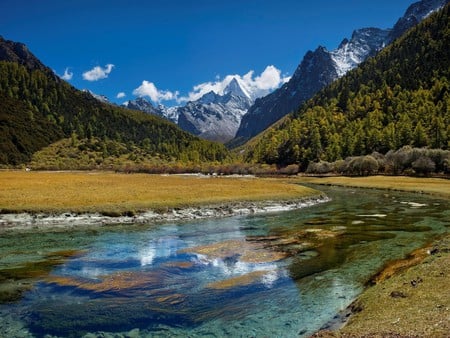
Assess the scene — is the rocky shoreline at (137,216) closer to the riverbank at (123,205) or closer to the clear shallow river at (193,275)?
the riverbank at (123,205)

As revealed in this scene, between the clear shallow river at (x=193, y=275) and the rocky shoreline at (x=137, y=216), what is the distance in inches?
151

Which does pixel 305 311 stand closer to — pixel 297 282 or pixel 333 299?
pixel 333 299

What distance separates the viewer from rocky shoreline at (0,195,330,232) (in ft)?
141

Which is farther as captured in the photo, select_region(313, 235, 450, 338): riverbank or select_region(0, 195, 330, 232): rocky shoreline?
select_region(0, 195, 330, 232): rocky shoreline

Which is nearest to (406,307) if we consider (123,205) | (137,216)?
(137,216)

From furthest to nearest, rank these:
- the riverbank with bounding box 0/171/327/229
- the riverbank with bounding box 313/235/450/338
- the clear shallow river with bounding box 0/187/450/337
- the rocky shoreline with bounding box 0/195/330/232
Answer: the riverbank with bounding box 0/171/327/229
the rocky shoreline with bounding box 0/195/330/232
the clear shallow river with bounding box 0/187/450/337
the riverbank with bounding box 313/235/450/338

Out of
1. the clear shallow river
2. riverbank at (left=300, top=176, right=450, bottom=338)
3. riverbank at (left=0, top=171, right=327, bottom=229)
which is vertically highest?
riverbank at (left=0, top=171, right=327, bottom=229)

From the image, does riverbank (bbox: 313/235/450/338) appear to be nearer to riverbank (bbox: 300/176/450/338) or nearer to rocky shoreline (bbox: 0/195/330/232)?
riverbank (bbox: 300/176/450/338)

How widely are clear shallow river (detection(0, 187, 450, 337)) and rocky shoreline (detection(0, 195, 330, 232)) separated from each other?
3834 millimetres

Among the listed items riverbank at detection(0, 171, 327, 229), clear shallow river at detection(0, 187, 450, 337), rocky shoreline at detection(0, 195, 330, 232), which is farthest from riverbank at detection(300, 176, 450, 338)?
riverbank at detection(0, 171, 327, 229)

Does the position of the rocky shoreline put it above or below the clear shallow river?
above

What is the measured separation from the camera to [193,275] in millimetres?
24516

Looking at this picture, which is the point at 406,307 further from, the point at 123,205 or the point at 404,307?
the point at 123,205

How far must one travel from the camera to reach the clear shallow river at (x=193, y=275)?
668 inches
